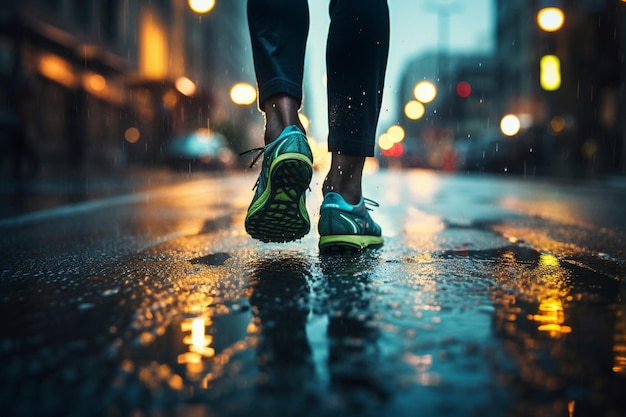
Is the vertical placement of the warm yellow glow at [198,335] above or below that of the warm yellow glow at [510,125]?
below

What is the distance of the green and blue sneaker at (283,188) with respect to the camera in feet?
7.30

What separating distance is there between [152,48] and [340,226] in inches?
1325

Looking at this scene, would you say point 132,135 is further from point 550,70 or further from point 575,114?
point 550,70

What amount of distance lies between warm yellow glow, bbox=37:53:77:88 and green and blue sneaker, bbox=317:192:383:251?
1853cm

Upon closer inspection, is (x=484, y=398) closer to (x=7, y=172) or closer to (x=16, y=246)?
(x=16, y=246)

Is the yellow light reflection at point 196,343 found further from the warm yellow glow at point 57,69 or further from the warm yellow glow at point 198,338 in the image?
the warm yellow glow at point 57,69

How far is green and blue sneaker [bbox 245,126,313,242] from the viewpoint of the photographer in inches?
87.7

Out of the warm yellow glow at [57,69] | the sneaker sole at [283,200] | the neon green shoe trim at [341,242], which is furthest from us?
the warm yellow glow at [57,69]

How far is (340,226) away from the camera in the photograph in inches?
96.4

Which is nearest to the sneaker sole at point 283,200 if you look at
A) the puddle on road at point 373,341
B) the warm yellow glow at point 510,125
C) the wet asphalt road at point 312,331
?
the wet asphalt road at point 312,331

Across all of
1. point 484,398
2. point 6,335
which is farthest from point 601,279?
point 6,335

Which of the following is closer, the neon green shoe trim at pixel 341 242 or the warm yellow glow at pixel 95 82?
the neon green shoe trim at pixel 341 242

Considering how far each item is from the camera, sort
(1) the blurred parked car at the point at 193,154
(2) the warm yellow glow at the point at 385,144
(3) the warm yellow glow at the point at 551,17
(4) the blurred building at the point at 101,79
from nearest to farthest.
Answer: (3) the warm yellow glow at the point at 551,17 → (4) the blurred building at the point at 101,79 → (1) the blurred parked car at the point at 193,154 → (2) the warm yellow glow at the point at 385,144

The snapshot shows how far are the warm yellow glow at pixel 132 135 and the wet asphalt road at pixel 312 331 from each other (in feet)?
89.7
